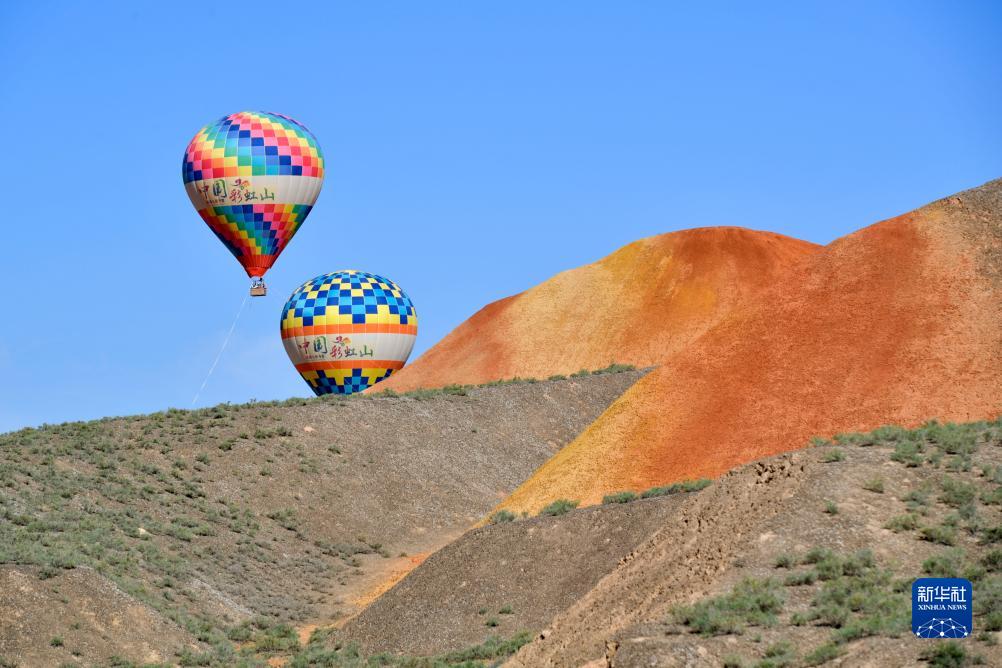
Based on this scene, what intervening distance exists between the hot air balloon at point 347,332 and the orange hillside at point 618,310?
1333 centimetres

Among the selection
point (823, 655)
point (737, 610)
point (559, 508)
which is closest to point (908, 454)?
point (737, 610)

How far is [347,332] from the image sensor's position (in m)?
73.6

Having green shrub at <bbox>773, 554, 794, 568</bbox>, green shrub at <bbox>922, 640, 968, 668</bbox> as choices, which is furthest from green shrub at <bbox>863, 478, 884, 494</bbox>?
green shrub at <bbox>922, 640, 968, 668</bbox>

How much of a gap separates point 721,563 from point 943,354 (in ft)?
48.0

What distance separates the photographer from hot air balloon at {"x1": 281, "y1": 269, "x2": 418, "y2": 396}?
73.6 m

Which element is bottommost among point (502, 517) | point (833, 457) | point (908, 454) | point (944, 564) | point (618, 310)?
point (944, 564)

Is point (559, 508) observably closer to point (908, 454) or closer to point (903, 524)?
point (908, 454)

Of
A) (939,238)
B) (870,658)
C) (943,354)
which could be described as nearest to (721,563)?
(870,658)

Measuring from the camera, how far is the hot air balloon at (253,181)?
66.2 metres

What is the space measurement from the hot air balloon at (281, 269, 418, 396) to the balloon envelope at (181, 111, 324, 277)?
230 inches

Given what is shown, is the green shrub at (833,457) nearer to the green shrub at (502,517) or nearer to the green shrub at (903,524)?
the green shrub at (903,524)

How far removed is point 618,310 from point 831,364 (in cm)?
5396

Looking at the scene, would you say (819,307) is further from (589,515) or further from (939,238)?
(589,515)

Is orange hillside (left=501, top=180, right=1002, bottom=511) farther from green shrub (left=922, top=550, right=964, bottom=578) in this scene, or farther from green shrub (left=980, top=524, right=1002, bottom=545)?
green shrub (left=922, top=550, right=964, bottom=578)
